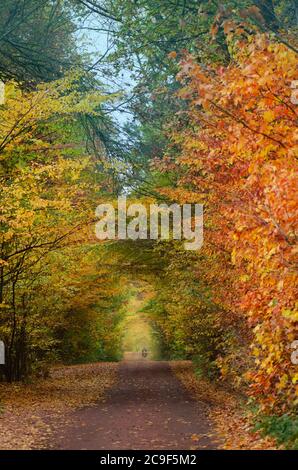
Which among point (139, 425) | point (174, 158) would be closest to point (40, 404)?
point (139, 425)

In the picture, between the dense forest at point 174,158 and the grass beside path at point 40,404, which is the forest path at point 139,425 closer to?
the grass beside path at point 40,404

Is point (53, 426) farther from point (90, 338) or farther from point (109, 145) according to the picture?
point (90, 338)

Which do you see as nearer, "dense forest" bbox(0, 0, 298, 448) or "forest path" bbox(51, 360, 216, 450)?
"dense forest" bbox(0, 0, 298, 448)

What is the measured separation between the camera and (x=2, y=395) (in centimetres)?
1574

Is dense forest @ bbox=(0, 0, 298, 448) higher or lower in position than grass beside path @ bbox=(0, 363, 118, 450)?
higher

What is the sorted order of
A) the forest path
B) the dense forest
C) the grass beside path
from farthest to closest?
the grass beside path → the forest path → the dense forest

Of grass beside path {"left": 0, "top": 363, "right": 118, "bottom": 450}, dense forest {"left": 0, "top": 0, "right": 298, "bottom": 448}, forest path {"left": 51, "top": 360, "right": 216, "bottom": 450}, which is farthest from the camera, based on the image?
grass beside path {"left": 0, "top": 363, "right": 118, "bottom": 450}

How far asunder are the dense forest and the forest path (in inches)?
50.4

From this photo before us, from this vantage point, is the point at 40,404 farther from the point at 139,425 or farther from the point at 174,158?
the point at 174,158

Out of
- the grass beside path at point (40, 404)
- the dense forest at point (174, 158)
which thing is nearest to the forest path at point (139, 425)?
the grass beside path at point (40, 404)

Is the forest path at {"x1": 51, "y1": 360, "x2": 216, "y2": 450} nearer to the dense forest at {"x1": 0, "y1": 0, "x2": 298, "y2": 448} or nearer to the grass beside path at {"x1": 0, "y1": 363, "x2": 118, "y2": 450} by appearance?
the grass beside path at {"x1": 0, "y1": 363, "x2": 118, "y2": 450}

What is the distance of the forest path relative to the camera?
9133 mm

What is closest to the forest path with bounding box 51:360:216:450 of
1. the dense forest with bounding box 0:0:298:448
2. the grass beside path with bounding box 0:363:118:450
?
the grass beside path with bounding box 0:363:118:450
